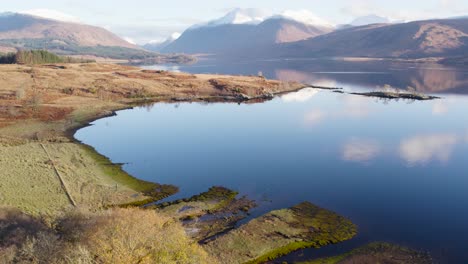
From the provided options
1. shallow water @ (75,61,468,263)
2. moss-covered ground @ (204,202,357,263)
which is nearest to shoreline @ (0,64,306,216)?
shallow water @ (75,61,468,263)

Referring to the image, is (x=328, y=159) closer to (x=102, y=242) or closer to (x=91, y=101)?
(x=102, y=242)

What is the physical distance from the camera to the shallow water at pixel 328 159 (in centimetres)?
5384

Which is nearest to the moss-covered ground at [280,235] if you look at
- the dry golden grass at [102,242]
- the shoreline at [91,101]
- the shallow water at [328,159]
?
the shallow water at [328,159]

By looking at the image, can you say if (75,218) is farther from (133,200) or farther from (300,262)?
(300,262)

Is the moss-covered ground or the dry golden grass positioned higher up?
the dry golden grass

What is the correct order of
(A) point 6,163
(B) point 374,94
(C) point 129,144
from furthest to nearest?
(B) point 374,94
(C) point 129,144
(A) point 6,163

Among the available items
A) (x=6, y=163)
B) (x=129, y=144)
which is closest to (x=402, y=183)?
(x=129, y=144)

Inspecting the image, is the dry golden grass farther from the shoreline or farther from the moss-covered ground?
the shoreline

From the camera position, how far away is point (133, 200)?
5981 centimetres

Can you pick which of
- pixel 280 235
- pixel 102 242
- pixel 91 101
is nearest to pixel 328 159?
pixel 280 235

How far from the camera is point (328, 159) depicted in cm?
8000

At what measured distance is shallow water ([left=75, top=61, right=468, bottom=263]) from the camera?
53844 mm

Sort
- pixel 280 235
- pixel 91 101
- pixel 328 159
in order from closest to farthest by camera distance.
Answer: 1. pixel 280 235
2. pixel 328 159
3. pixel 91 101

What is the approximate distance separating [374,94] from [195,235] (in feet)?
489
